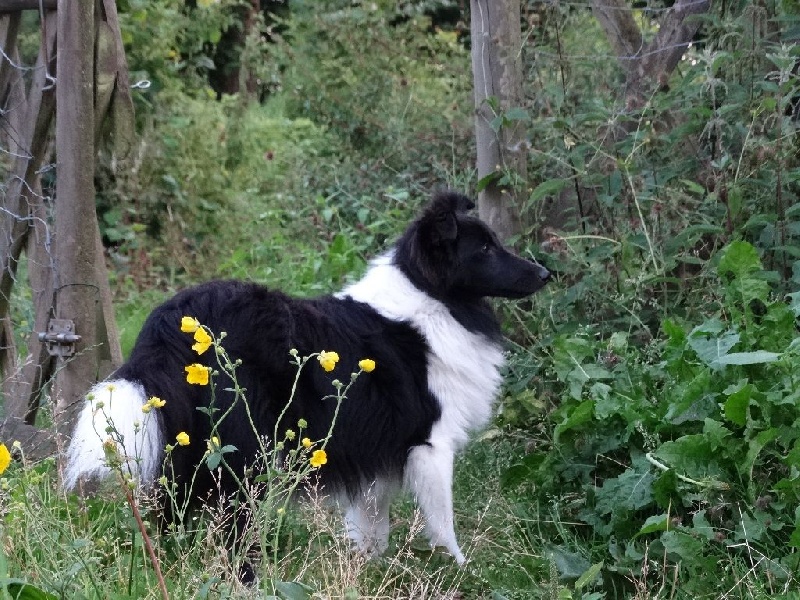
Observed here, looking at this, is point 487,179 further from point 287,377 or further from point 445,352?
point 287,377

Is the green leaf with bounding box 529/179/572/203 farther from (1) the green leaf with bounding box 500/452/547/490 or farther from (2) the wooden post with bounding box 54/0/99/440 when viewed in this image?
(2) the wooden post with bounding box 54/0/99/440

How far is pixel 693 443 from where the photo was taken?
11.5 ft

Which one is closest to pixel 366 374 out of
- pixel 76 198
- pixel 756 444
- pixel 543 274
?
pixel 543 274

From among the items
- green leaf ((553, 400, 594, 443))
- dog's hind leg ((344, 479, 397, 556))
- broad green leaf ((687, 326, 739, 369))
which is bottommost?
dog's hind leg ((344, 479, 397, 556))

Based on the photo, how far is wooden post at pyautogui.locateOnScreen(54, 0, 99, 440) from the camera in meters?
4.14

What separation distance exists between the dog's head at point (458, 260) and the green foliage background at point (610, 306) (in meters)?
0.37

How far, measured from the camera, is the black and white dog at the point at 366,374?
3.57 meters

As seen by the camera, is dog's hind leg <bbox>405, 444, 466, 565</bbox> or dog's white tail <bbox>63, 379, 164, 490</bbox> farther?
dog's hind leg <bbox>405, 444, 466, 565</bbox>

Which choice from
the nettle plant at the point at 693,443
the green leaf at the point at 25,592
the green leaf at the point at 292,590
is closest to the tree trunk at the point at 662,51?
the nettle plant at the point at 693,443

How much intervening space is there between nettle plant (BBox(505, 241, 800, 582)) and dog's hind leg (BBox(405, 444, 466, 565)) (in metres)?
0.32

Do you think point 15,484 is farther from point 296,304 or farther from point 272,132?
point 272,132

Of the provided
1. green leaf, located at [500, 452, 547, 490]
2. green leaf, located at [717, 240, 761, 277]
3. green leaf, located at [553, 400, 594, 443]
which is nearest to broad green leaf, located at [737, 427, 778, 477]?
green leaf, located at [553, 400, 594, 443]

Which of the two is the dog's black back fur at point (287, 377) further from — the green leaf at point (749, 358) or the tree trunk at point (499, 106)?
the green leaf at point (749, 358)

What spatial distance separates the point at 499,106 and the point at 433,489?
6.53 feet
